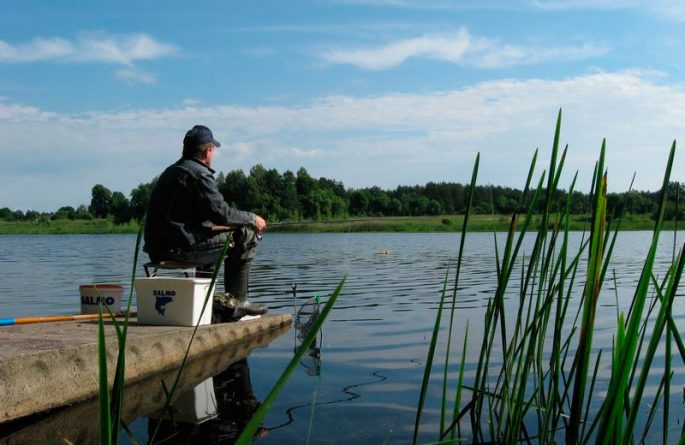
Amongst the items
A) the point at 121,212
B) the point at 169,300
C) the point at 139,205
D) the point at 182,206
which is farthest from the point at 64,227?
the point at 169,300

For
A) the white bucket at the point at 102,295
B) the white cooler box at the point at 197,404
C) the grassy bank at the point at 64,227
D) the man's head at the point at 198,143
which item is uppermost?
the man's head at the point at 198,143

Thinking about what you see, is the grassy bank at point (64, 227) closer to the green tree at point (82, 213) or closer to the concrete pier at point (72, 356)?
the green tree at point (82, 213)

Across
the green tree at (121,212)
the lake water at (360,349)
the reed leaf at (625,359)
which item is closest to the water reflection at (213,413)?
the lake water at (360,349)

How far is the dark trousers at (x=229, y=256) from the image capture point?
23.6 feet

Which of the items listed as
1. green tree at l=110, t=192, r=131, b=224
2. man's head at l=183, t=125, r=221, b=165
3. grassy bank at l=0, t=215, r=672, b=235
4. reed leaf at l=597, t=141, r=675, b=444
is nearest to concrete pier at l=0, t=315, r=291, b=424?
man's head at l=183, t=125, r=221, b=165

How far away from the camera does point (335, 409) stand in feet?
17.4

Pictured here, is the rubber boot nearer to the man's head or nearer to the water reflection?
the man's head

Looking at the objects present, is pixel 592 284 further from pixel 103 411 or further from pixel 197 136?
pixel 197 136

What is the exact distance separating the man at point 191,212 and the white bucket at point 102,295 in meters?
0.44

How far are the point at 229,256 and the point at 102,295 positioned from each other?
4.54ft

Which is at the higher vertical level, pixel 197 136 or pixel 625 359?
pixel 197 136

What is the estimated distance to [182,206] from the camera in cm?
720

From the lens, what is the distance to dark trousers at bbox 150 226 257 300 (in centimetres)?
719

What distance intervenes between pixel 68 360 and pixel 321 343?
3465 mm
